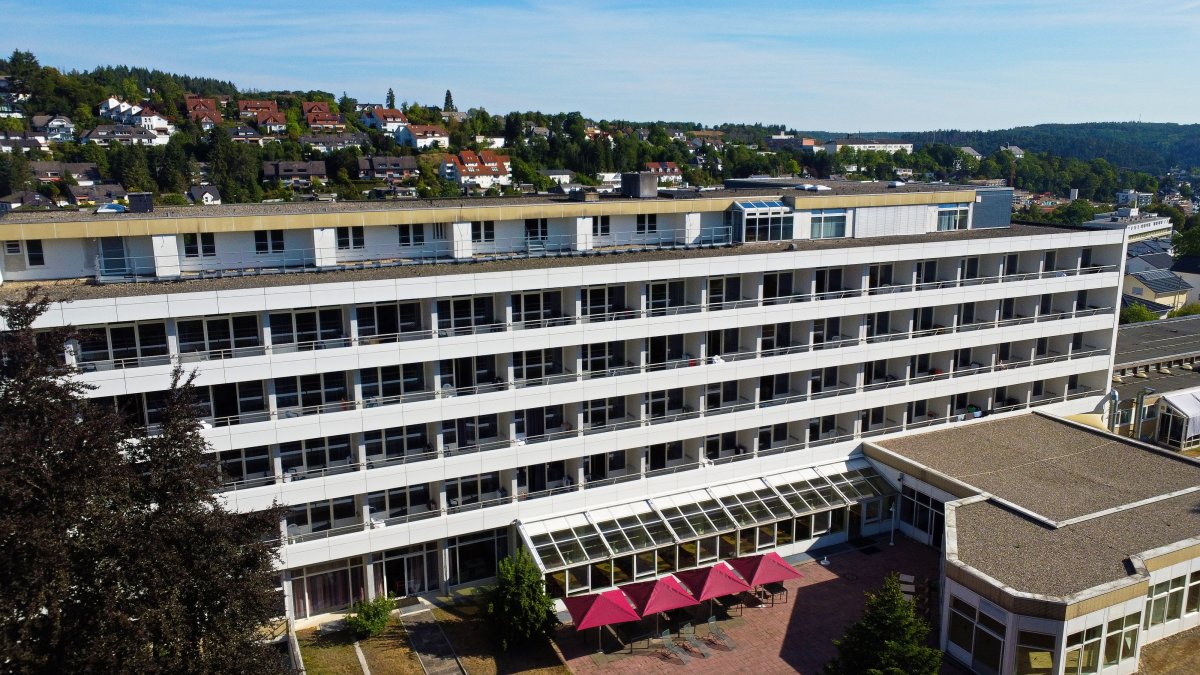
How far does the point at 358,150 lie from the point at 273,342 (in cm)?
17781

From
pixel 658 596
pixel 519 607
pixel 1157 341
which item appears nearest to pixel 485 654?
pixel 519 607

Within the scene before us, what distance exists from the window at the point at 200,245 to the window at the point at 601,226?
1581cm

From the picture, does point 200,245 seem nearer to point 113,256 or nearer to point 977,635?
point 113,256

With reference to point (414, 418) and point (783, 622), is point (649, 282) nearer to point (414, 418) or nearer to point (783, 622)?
point (414, 418)

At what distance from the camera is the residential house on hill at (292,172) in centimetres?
17500

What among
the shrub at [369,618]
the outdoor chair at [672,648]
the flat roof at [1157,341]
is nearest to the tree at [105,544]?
the shrub at [369,618]

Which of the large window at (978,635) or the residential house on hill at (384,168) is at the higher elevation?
the residential house on hill at (384,168)

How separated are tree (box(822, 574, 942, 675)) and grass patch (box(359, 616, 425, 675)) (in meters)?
13.9

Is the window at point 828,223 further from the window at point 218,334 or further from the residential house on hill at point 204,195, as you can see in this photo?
the residential house on hill at point 204,195

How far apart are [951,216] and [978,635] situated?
987 inches

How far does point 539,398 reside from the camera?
33219mm

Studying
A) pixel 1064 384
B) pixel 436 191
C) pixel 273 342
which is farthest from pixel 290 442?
pixel 436 191

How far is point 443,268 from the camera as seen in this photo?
33.5 metres

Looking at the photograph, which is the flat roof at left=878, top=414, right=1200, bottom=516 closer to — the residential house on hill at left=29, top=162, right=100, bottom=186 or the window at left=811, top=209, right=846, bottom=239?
the window at left=811, top=209, right=846, bottom=239
